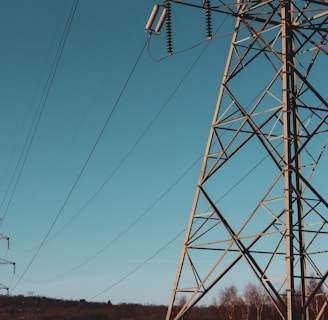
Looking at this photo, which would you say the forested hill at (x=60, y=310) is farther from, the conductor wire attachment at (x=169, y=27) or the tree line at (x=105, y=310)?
the conductor wire attachment at (x=169, y=27)

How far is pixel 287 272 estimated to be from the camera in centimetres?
1872

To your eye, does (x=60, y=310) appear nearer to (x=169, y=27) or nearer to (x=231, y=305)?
(x=231, y=305)

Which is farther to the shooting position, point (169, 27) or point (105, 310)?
point (105, 310)

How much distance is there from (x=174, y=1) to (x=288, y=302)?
10.5 metres

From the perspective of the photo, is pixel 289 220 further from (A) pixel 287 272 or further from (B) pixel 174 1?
(B) pixel 174 1

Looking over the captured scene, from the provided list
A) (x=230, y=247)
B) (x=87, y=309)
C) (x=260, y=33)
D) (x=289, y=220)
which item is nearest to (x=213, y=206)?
(x=230, y=247)

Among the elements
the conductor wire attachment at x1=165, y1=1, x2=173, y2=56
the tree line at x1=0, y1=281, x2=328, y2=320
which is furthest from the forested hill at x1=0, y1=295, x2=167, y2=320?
the conductor wire attachment at x1=165, y1=1, x2=173, y2=56

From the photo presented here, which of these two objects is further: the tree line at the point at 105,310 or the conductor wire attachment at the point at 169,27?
the tree line at the point at 105,310

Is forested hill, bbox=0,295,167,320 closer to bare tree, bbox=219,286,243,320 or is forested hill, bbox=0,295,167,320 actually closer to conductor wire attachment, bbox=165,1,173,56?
bare tree, bbox=219,286,243,320

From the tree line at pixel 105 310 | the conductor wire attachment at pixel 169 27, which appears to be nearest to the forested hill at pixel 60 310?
the tree line at pixel 105 310

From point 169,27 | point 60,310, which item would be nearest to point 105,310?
point 60,310

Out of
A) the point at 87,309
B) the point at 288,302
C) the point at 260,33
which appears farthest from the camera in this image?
the point at 87,309

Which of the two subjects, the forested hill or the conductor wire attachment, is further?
the forested hill

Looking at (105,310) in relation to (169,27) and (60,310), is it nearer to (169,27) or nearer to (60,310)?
(60,310)
